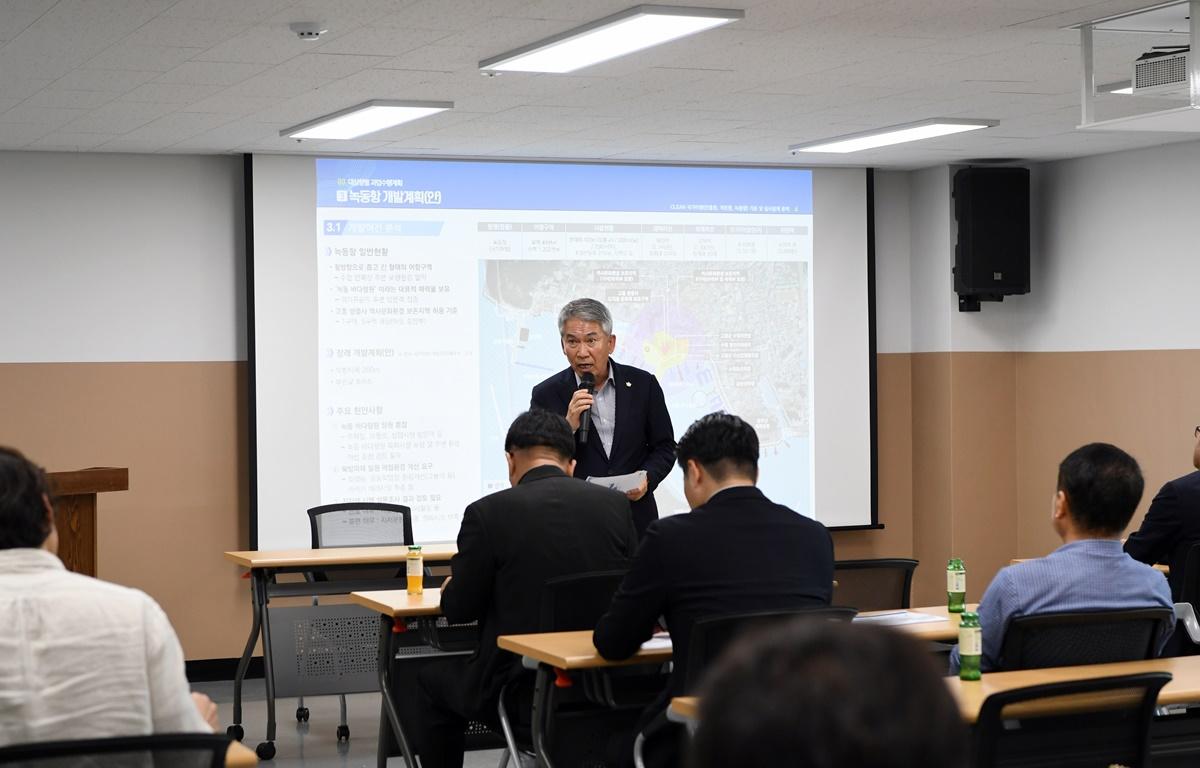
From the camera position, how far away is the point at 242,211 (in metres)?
8.03

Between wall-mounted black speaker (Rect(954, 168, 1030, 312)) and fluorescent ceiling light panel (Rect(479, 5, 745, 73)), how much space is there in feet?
13.1

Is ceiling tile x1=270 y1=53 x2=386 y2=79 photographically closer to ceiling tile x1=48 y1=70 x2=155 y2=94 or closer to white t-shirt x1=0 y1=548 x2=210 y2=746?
ceiling tile x1=48 y1=70 x2=155 y2=94

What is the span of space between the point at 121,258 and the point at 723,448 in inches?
208

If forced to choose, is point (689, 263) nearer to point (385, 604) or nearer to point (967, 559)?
point (967, 559)

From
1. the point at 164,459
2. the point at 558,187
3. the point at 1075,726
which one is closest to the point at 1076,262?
the point at 558,187

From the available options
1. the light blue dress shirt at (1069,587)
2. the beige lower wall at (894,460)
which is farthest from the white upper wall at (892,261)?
the light blue dress shirt at (1069,587)

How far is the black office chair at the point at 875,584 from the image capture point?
4262 millimetres

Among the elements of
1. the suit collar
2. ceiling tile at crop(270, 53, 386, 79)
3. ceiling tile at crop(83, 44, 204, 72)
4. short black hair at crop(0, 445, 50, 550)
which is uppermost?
ceiling tile at crop(270, 53, 386, 79)

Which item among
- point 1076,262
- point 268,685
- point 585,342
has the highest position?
point 1076,262

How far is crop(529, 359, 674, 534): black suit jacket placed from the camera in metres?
5.75

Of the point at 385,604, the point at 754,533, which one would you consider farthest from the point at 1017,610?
the point at 385,604

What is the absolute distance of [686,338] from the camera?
8742 millimetres

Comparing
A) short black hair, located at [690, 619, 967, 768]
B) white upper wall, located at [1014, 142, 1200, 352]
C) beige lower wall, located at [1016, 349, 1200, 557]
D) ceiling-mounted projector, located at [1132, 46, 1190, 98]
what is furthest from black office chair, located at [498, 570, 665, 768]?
white upper wall, located at [1014, 142, 1200, 352]

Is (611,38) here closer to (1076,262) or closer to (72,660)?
(72,660)
